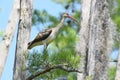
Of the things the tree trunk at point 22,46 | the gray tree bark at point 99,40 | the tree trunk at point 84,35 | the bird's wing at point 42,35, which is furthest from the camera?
the tree trunk at point 84,35

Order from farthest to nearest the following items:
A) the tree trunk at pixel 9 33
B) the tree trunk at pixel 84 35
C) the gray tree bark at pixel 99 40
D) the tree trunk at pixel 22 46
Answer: the tree trunk at pixel 84 35, the tree trunk at pixel 9 33, the gray tree bark at pixel 99 40, the tree trunk at pixel 22 46

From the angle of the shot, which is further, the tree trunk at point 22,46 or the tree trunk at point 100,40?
the tree trunk at point 100,40

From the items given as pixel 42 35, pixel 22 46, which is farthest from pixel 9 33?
pixel 22 46

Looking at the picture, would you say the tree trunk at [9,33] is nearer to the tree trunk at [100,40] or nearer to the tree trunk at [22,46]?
the tree trunk at [100,40]

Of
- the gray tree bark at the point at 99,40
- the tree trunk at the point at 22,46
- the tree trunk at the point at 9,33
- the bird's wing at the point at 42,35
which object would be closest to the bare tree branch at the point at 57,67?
the tree trunk at the point at 22,46

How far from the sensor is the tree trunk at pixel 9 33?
700 centimetres

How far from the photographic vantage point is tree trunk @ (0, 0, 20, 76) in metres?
7.00

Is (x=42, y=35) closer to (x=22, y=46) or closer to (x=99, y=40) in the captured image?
(x=99, y=40)

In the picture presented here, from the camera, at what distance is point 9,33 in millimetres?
7207

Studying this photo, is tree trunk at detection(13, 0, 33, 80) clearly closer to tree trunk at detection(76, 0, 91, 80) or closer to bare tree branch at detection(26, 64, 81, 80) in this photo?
bare tree branch at detection(26, 64, 81, 80)

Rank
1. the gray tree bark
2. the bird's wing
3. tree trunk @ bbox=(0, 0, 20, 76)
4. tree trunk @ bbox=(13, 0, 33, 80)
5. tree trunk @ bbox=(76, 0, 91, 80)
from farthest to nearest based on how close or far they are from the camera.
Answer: tree trunk @ bbox=(76, 0, 91, 80), tree trunk @ bbox=(0, 0, 20, 76), the bird's wing, the gray tree bark, tree trunk @ bbox=(13, 0, 33, 80)

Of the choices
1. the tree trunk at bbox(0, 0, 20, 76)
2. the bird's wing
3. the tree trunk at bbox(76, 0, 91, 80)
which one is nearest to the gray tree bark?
the tree trunk at bbox(76, 0, 91, 80)

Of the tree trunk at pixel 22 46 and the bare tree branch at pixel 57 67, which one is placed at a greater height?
the tree trunk at pixel 22 46

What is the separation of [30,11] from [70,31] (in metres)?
10.6
